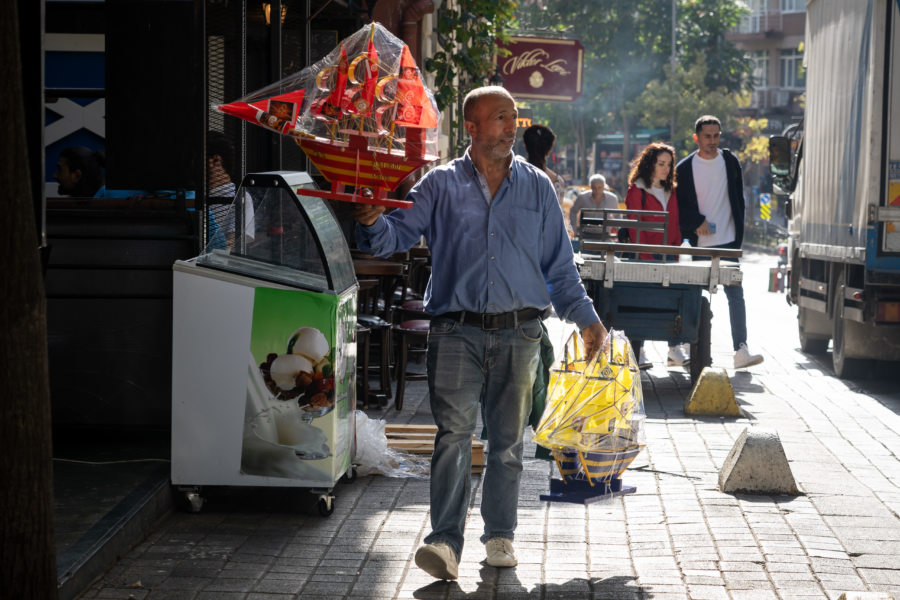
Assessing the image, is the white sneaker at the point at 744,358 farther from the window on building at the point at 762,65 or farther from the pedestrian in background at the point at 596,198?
the window on building at the point at 762,65

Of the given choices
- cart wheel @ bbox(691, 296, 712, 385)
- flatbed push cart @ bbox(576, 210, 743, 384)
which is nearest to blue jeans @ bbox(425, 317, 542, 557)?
flatbed push cart @ bbox(576, 210, 743, 384)

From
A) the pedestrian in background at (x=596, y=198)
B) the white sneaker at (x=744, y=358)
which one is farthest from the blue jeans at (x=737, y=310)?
the pedestrian in background at (x=596, y=198)

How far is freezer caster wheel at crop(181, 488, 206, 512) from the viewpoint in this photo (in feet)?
19.1

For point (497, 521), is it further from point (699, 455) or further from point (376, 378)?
point (376, 378)

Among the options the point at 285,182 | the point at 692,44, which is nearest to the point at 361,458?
the point at 285,182

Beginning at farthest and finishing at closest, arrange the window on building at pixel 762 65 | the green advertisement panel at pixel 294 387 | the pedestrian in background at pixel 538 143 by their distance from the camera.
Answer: the window on building at pixel 762 65
the pedestrian in background at pixel 538 143
the green advertisement panel at pixel 294 387

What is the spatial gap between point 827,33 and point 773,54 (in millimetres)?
59211

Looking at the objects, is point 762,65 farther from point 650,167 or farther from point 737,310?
point 737,310

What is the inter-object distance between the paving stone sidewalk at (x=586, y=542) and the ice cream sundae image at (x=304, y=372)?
579mm

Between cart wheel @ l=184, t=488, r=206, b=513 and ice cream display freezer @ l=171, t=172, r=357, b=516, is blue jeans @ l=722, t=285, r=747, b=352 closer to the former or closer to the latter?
ice cream display freezer @ l=171, t=172, r=357, b=516

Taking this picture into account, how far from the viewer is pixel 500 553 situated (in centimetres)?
502

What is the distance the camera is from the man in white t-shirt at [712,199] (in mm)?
11188

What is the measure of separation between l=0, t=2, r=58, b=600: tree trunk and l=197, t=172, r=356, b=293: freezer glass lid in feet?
7.04

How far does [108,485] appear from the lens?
5.86m
